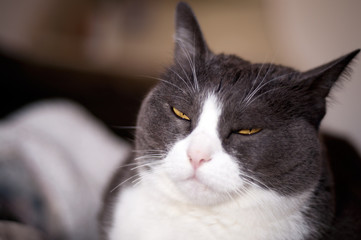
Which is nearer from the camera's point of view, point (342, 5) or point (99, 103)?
point (342, 5)

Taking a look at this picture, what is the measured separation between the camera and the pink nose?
831 millimetres

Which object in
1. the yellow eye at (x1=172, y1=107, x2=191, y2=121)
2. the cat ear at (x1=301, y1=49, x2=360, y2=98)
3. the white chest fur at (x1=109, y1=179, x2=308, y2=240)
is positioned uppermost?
the cat ear at (x1=301, y1=49, x2=360, y2=98)

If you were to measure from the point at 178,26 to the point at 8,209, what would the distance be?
2.87ft

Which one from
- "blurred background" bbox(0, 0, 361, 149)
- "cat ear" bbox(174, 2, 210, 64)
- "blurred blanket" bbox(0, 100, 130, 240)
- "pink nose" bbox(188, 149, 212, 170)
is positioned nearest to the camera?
"pink nose" bbox(188, 149, 212, 170)

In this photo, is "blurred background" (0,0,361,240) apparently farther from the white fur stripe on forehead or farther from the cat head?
the white fur stripe on forehead

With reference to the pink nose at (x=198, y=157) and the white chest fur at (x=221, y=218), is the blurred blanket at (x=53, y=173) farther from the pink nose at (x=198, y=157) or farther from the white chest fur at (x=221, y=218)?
the pink nose at (x=198, y=157)

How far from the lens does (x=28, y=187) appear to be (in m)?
1.41

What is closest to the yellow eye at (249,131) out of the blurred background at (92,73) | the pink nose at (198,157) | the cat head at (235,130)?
the cat head at (235,130)

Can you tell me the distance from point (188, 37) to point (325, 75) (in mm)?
408

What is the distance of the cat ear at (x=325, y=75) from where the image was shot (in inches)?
35.6

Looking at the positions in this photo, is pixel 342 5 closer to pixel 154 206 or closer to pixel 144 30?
pixel 154 206

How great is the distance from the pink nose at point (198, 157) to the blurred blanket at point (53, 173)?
0.65 meters

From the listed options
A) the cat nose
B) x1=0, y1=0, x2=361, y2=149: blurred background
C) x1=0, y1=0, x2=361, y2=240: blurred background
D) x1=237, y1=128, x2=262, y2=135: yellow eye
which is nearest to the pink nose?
the cat nose

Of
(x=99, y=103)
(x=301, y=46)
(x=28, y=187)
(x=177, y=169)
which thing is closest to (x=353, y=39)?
(x=301, y=46)
